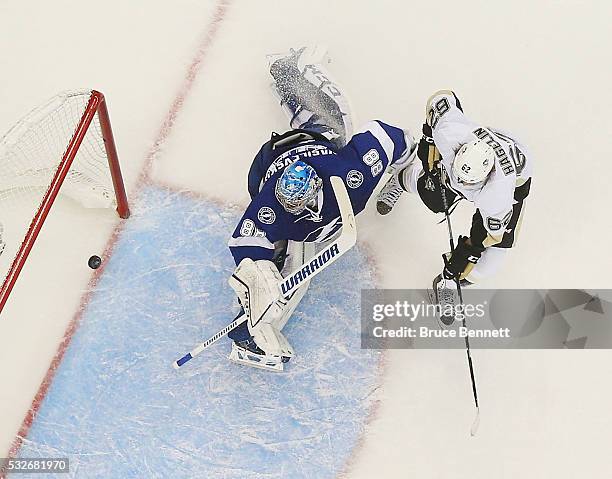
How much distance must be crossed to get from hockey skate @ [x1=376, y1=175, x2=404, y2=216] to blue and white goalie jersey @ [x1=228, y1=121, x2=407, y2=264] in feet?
1.10

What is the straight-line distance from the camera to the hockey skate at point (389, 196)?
11.1 ft

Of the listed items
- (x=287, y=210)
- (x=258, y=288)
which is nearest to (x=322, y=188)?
(x=287, y=210)

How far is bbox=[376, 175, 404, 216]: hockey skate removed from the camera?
3.38 metres

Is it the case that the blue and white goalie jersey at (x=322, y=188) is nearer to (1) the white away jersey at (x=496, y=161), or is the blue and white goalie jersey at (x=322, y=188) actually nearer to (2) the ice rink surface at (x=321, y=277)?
(1) the white away jersey at (x=496, y=161)

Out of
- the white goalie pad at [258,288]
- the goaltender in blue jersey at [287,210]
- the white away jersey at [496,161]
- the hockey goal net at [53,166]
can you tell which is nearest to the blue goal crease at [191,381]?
the goaltender in blue jersey at [287,210]

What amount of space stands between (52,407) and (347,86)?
198cm

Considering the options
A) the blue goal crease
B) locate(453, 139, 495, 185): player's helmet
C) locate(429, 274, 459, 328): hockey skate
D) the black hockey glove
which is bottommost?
the blue goal crease

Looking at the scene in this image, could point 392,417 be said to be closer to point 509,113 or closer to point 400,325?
point 400,325

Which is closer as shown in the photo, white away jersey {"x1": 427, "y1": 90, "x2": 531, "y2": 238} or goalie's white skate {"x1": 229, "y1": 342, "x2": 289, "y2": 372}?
white away jersey {"x1": 427, "y1": 90, "x2": 531, "y2": 238}

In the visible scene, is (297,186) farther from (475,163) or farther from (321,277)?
(321,277)

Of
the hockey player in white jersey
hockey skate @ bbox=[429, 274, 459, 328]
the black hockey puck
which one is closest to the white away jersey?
the hockey player in white jersey

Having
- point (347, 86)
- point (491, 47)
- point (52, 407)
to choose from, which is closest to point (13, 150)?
point (52, 407)

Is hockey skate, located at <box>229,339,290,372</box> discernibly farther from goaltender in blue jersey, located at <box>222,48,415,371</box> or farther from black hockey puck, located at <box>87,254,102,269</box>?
black hockey puck, located at <box>87,254,102,269</box>

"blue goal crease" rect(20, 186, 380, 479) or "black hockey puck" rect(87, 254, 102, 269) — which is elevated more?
"black hockey puck" rect(87, 254, 102, 269)
